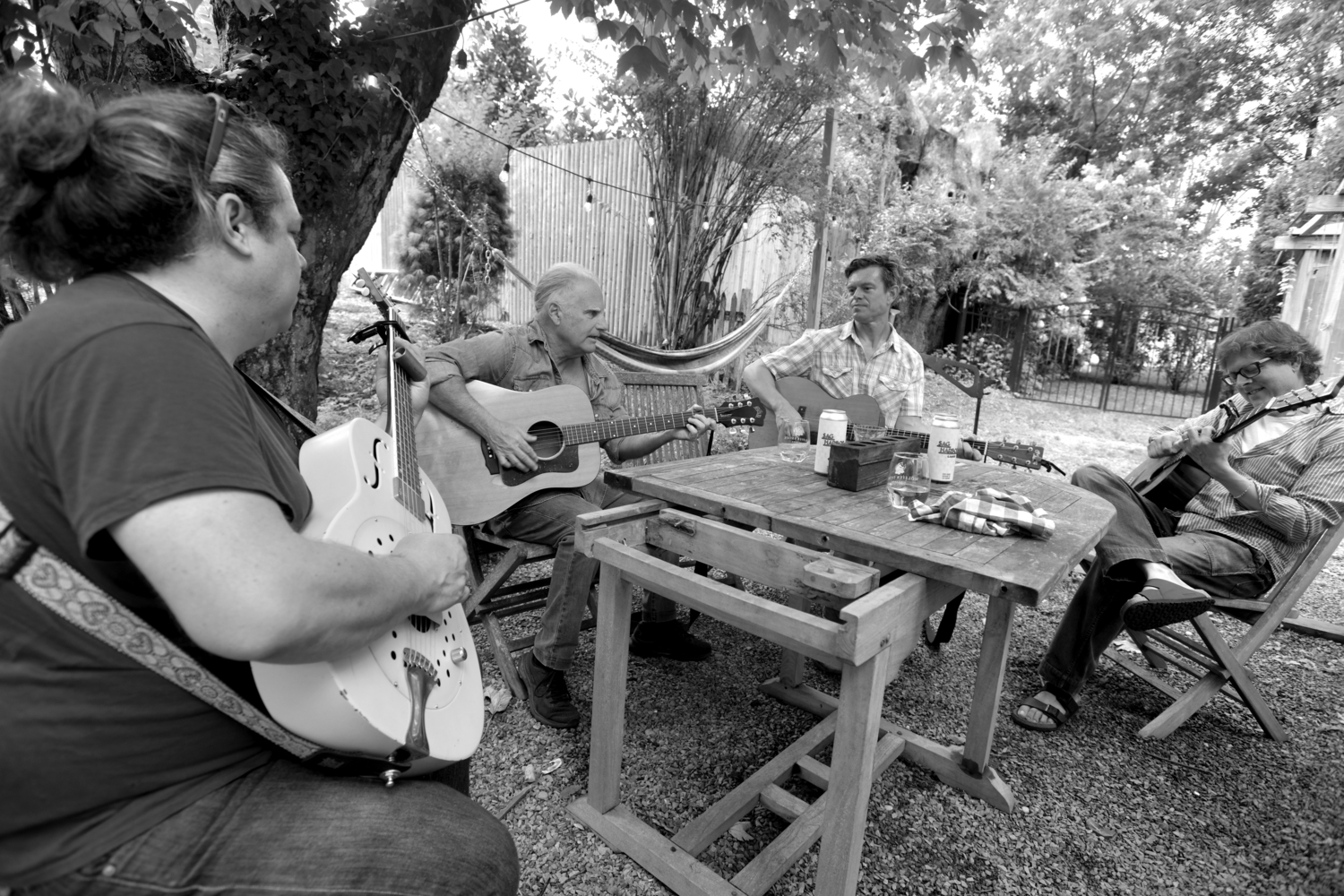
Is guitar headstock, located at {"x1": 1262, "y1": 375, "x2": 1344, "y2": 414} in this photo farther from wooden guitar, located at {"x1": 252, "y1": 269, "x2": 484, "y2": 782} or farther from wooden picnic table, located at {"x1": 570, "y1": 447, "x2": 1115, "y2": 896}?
wooden guitar, located at {"x1": 252, "y1": 269, "x2": 484, "y2": 782}

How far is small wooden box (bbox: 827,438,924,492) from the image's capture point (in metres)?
2.15

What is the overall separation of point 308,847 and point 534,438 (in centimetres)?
189

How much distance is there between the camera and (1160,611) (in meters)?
2.31

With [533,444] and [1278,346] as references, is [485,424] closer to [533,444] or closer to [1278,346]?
[533,444]

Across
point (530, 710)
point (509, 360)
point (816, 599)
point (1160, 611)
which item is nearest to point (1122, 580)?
point (1160, 611)

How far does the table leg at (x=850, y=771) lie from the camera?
1391 mm

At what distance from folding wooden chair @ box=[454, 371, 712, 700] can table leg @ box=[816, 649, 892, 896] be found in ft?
4.43

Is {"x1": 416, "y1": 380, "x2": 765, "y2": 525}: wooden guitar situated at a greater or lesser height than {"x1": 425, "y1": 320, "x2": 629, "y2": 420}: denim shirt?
lesser

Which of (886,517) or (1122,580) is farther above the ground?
(886,517)

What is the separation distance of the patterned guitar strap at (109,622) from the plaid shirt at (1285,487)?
287 cm

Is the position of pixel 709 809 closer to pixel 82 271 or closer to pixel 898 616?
pixel 898 616

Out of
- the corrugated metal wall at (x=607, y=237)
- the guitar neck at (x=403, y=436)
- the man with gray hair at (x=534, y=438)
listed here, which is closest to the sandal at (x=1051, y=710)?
the man with gray hair at (x=534, y=438)

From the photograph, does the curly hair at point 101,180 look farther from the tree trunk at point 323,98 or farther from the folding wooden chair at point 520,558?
the tree trunk at point 323,98

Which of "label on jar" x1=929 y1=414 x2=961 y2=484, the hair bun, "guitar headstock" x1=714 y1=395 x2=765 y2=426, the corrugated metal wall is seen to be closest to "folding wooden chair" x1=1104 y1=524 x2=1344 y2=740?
"label on jar" x1=929 y1=414 x2=961 y2=484
